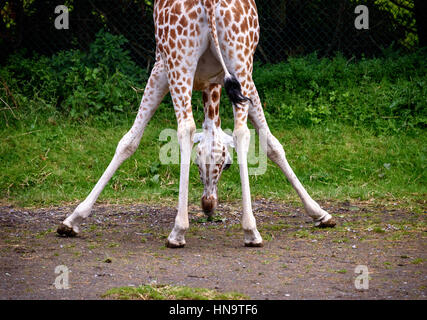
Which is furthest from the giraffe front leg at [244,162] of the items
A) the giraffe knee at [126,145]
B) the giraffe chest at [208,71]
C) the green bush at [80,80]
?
the green bush at [80,80]

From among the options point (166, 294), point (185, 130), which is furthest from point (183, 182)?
point (166, 294)

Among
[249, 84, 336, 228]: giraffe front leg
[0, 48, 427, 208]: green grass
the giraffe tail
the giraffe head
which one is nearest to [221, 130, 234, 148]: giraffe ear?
the giraffe head

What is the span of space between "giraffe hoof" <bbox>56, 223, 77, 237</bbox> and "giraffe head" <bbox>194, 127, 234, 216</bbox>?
3.70 ft

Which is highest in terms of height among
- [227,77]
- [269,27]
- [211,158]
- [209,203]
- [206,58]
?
[269,27]

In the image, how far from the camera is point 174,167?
25.8ft

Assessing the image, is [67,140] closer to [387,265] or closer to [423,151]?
[423,151]

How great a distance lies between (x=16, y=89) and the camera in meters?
9.27

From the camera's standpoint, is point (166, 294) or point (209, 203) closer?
point (166, 294)

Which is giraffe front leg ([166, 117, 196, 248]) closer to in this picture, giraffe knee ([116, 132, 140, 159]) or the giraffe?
the giraffe

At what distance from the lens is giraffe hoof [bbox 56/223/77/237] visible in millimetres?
5477

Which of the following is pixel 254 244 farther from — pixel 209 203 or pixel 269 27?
pixel 269 27

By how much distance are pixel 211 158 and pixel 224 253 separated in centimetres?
93

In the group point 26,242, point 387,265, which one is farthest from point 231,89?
point 26,242

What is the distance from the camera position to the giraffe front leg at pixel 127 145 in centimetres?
547
